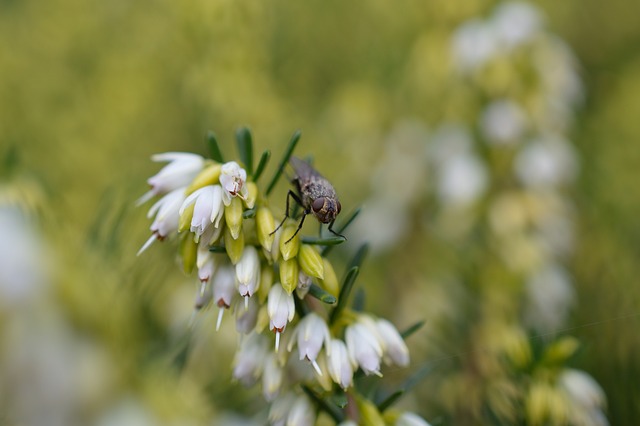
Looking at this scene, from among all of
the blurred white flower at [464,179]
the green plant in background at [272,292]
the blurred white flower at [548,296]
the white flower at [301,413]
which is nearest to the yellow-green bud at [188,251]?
the green plant in background at [272,292]

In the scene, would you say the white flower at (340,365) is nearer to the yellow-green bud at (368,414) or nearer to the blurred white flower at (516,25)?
the yellow-green bud at (368,414)

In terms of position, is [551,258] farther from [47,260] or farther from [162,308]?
[47,260]

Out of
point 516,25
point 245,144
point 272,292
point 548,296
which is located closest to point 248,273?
point 272,292

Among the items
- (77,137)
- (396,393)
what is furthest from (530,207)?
(77,137)

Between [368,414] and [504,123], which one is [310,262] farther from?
[504,123]

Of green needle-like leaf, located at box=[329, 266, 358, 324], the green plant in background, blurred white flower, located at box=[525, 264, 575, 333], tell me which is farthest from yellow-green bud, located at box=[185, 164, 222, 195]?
blurred white flower, located at box=[525, 264, 575, 333]

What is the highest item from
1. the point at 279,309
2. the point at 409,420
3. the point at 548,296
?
the point at 279,309
